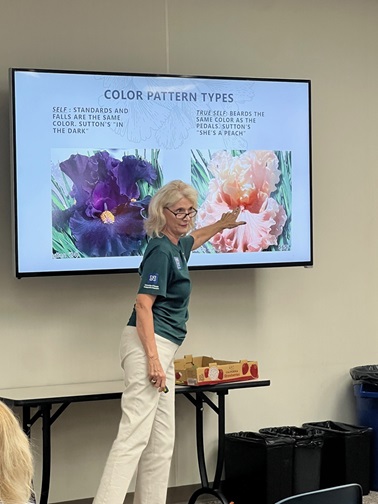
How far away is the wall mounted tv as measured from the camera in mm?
4793

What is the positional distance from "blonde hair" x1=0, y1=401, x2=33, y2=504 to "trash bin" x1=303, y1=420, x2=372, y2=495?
145 inches

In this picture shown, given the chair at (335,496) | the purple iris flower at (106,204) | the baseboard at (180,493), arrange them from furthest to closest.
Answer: the baseboard at (180,493), the purple iris flower at (106,204), the chair at (335,496)

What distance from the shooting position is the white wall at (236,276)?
5012 mm

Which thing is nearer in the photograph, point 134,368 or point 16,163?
point 134,368

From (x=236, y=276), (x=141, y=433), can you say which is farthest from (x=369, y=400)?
(x=141, y=433)

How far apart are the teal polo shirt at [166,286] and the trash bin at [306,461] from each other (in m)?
1.16

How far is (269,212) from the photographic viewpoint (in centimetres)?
534

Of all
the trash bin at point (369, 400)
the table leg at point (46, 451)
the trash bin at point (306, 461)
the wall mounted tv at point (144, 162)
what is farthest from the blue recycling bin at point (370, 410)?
the table leg at point (46, 451)

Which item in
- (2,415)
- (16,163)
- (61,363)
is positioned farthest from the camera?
(61,363)

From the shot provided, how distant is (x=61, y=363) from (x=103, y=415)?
376mm

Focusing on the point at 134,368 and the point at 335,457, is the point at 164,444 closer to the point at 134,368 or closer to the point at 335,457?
the point at 134,368

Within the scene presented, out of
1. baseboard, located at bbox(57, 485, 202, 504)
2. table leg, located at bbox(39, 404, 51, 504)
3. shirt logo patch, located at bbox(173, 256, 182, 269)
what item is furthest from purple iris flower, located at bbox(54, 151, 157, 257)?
Result: baseboard, located at bbox(57, 485, 202, 504)

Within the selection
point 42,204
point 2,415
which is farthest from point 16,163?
point 2,415

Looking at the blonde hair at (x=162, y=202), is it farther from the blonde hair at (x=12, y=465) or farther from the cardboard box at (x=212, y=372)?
the blonde hair at (x=12, y=465)
